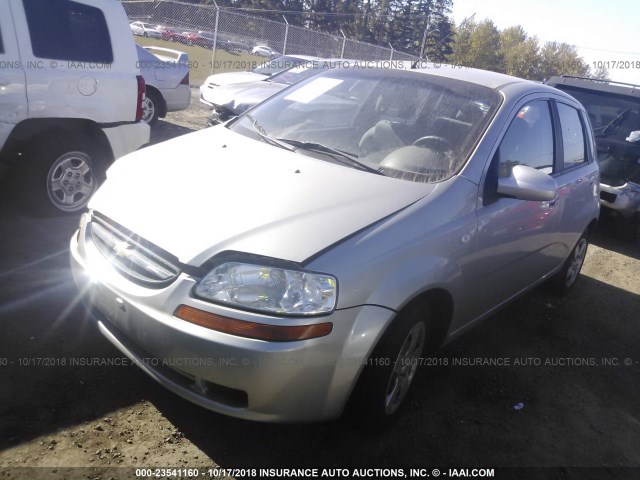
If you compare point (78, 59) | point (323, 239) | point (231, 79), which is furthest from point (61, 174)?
point (231, 79)

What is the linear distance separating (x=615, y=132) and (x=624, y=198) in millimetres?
1216

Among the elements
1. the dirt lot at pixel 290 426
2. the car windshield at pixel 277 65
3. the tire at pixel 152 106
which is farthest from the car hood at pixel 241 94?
the dirt lot at pixel 290 426

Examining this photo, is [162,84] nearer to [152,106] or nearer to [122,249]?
[152,106]

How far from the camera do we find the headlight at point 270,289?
207cm

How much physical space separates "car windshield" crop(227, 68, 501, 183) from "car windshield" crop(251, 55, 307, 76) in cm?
813

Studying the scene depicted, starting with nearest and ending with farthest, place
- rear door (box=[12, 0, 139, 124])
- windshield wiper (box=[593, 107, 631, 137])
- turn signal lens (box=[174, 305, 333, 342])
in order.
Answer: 1. turn signal lens (box=[174, 305, 333, 342])
2. rear door (box=[12, 0, 139, 124])
3. windshield wiper (box=[593, 107, 631, 137])

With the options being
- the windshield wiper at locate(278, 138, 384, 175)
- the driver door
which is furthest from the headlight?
the driver door

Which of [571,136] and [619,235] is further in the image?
[619,235]

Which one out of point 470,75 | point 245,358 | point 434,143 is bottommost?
point 245,358

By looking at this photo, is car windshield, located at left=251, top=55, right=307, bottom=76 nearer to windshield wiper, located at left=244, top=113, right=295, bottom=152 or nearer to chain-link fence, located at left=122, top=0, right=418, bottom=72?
chain-link fence, located at left=122, top=0, right=418, bottom=72

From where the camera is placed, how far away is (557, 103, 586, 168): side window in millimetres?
3951

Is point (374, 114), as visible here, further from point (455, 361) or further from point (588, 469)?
point (588, 469)

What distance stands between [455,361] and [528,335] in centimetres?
91

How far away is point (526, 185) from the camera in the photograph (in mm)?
2762
